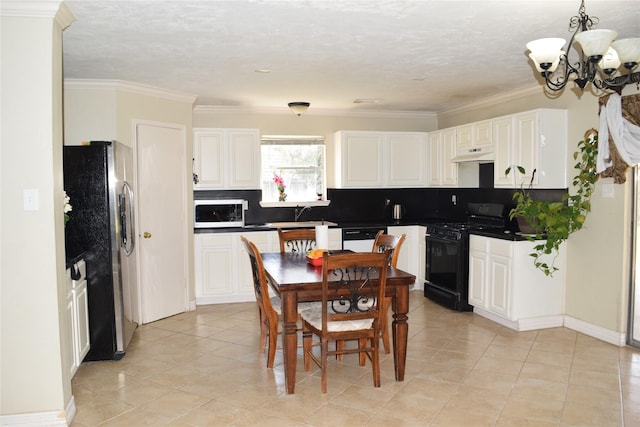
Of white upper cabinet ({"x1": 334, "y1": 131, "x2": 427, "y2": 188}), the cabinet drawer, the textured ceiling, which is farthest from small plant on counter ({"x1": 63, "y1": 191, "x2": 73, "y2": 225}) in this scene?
the cabinet drawer

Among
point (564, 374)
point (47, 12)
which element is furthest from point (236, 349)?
point (47, 12)

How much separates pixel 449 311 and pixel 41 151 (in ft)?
13.8

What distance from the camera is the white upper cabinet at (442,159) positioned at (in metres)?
6.11

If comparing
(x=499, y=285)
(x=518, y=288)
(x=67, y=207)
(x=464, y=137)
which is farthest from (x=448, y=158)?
(x=67, y=207)

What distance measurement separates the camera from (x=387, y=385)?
343 centimetres

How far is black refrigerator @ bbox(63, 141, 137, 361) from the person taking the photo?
12.0 ft

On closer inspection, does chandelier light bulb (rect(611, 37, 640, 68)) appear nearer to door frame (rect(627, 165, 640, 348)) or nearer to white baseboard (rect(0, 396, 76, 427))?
door frame (rect(627, 165, 640, 348))

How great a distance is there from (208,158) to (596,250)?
423cm

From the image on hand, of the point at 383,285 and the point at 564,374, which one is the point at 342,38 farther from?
the point at 564,374

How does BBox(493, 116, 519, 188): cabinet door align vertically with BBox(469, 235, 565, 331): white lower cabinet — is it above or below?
above

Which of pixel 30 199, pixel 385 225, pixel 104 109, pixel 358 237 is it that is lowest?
pixel 358 237

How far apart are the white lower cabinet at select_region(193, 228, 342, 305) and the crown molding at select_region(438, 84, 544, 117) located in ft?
9.50

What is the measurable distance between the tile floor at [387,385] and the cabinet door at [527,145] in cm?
151

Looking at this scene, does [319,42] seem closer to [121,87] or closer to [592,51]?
[592,51]
